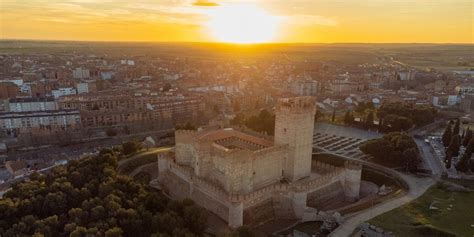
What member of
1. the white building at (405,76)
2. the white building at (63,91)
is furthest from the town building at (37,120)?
the white building at (405,76)

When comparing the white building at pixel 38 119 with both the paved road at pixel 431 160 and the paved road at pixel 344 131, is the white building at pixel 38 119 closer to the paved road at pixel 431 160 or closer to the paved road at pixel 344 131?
the paved road at pixel 344 131

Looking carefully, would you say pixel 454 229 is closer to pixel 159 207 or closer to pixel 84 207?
pixel 159 207

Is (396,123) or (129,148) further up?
(396,123)

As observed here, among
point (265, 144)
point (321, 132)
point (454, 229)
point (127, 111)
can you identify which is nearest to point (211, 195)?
point (265, 144)

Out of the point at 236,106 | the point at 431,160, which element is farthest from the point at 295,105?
the point at 236,106

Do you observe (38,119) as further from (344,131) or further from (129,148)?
(344,131)

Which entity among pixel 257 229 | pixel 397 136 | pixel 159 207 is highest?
pixel 397 136
